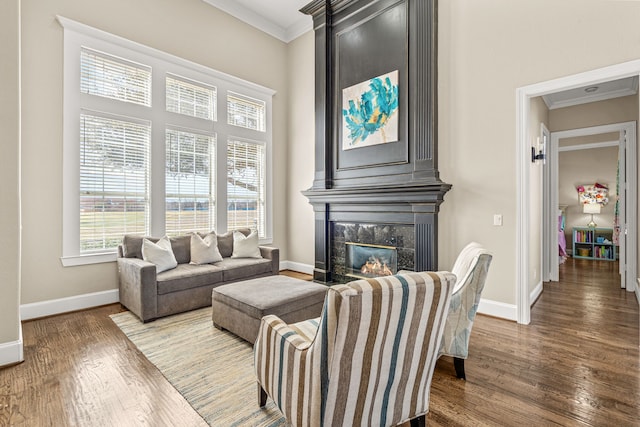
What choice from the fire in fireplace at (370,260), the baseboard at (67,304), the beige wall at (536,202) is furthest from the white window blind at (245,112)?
the beige wall at (536,202)

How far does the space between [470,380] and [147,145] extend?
4.48m

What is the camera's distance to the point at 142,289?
3188 millimetres

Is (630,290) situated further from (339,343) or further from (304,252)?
(339,343)

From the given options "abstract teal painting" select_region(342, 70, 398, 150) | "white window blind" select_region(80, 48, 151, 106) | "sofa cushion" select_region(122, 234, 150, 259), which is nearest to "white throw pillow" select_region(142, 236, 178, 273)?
"sofa cushion" select_region(122, 234, 150, 259)

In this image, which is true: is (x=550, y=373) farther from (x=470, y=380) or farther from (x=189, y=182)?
(x=189, y=182)

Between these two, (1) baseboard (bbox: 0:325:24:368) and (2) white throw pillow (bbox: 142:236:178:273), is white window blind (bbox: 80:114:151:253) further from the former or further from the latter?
(1) baseboard (bbox: 0:325:24:368)

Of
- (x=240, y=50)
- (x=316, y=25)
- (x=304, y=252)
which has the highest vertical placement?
(x=316, y=25)

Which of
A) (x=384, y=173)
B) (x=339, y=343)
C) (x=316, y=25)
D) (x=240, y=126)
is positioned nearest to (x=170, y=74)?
(x=240, y=126)

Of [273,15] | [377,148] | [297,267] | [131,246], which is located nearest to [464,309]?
[377,148]

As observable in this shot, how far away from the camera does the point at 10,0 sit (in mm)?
2281

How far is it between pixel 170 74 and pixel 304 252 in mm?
3512

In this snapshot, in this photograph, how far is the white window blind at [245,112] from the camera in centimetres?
519

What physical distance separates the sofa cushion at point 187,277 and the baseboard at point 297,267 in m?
1.97

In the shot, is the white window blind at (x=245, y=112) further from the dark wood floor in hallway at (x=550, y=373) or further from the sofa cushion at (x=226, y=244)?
the dark wood floor in hallway at (x=550, y=373)
